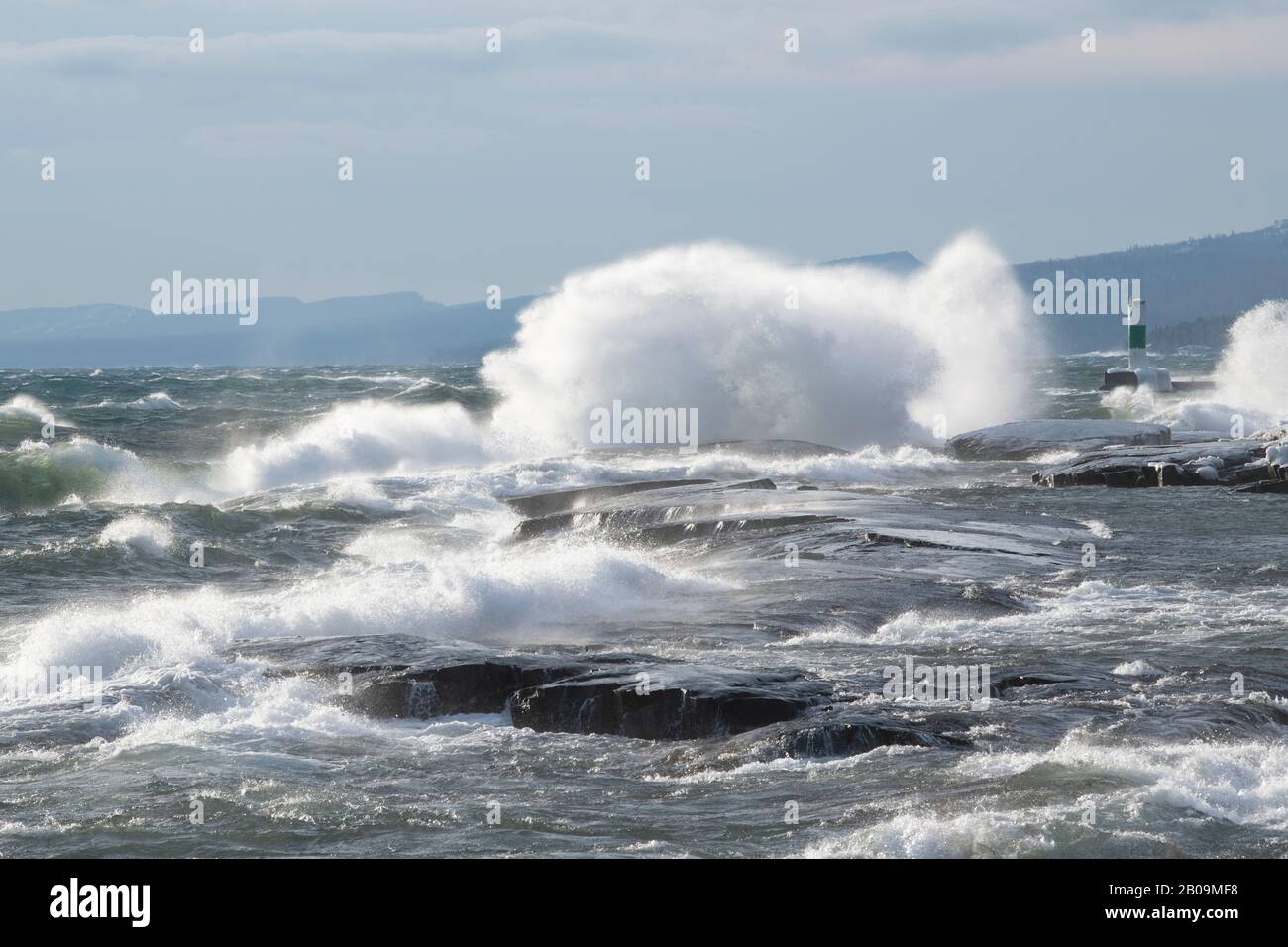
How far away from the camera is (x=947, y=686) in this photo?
1316 centimetres

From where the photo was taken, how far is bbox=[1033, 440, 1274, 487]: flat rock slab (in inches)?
1209

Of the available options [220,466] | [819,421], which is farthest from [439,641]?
[819,421]

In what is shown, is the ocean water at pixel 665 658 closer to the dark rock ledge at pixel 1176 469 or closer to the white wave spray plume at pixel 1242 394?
the dark rock ledge at pixel 1176 469

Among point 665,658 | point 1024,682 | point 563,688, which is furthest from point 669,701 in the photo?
point 1024,682

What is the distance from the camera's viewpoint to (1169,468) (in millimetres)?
31234

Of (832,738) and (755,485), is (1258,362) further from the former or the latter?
(832,738)

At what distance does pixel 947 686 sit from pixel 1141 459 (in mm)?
20375

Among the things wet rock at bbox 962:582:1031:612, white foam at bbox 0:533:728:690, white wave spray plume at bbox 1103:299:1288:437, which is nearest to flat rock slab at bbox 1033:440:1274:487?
white foam at bbox 0:533:728:690

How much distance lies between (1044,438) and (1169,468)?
812 centimetres

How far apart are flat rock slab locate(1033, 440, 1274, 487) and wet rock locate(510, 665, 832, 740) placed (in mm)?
19768

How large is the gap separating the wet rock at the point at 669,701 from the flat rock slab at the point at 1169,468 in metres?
19.8

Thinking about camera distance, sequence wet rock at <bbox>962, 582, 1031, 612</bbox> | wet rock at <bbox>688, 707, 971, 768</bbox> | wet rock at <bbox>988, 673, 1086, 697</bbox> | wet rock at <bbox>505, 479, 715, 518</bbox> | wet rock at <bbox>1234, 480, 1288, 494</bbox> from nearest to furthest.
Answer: wet rock at <bbox>688, 707, 971, 768</bbox> < wet rock at <bbox>988, 673, 1086, 697</bbox> < wet rock at <bbox>962, 582, 1031, 612</bbox> < wet rock at <bbox>505, 479, 715, 518</bbox> < wet rock at <bbox>1234, 480, 1288, 494</bbox>

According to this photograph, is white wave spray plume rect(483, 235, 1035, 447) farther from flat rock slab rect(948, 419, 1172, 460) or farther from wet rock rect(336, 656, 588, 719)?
wet rock rect(336, 656, 588, 719)
